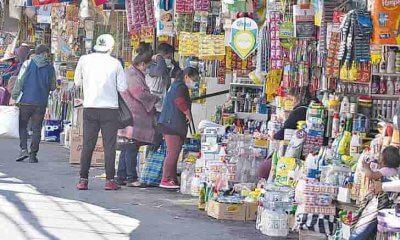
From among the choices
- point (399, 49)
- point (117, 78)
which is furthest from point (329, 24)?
point (117, 78)

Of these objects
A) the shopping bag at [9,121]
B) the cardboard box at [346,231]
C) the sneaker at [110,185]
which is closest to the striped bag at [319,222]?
the cardboard box at [346,231]

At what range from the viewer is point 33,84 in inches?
629

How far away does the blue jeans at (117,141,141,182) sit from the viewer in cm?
1373

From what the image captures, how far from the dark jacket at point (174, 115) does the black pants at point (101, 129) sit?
0.76 meters

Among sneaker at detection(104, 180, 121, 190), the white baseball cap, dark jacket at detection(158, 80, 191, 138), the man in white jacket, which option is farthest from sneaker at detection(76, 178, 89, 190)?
the white baseball cap

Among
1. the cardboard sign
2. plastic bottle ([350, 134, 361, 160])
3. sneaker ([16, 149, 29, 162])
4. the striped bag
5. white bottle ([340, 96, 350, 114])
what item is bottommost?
sneaker ([16, 149, 29, 162])

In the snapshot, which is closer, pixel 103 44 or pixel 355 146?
pixel 355 146

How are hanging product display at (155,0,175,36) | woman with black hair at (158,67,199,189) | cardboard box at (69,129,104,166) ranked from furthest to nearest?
cardboard box at (69,129,104,166) < hanging product display at (155,0,175,36) < woman with black hair at (158,67,199,189)

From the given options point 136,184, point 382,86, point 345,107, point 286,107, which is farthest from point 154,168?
point 382,86

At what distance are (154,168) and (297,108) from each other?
2.75m

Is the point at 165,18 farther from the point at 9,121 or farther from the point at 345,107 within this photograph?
the point at 9,121

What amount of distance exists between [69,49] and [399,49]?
428 inches

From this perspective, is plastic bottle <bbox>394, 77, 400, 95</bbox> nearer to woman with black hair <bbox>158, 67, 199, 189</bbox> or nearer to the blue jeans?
woman with black hair <bbox>158, 67, 199, 189</bbox>

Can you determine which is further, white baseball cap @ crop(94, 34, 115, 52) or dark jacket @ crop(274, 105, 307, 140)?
white baseball cap @ crop(94, 34, 115, 52)
